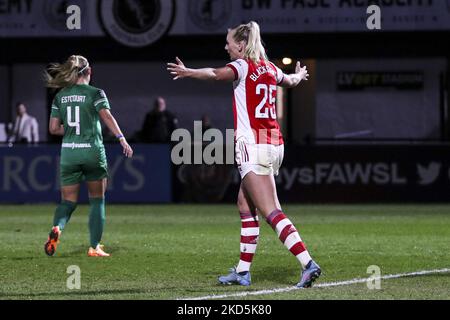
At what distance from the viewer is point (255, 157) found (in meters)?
9.43

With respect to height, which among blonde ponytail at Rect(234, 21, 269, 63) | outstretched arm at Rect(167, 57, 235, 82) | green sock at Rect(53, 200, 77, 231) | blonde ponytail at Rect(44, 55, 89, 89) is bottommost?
green sock at Rect(53, 200, 77, 231)

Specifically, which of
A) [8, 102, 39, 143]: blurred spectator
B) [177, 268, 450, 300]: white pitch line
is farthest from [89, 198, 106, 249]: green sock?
[8, 102, 39, 143]: blurred spectator

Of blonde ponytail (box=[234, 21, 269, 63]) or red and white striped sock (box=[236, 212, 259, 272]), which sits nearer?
blonde ponytail (box=[234, 21, 269, 63])

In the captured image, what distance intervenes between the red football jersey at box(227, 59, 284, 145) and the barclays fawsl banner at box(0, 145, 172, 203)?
12.8 m

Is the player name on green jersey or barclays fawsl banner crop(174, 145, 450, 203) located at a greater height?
the player name on green jersey

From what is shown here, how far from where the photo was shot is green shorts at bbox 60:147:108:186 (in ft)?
39.4

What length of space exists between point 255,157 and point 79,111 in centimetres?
318

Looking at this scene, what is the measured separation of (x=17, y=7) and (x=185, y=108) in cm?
493

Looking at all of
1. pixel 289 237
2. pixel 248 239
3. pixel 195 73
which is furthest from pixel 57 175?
pixel 195 73

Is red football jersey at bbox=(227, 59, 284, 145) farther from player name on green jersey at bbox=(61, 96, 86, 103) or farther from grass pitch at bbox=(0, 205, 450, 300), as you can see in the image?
player name on green jersey at bbox=(61, 96, 86, 103)

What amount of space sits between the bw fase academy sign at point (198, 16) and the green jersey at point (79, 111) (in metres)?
14.5

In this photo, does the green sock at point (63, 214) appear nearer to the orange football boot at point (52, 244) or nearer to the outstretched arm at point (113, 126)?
the orange football boot at point (52, 244)

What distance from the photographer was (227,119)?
28.2 m
